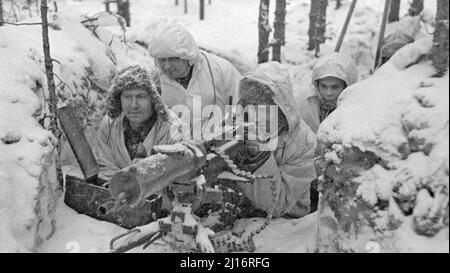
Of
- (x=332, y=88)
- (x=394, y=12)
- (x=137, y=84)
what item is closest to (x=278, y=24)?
(x=394, y=12)

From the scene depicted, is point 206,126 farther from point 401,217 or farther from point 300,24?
point 300,24

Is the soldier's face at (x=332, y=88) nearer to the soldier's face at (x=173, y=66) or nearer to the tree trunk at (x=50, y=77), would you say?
the soldier's face at (x=173, y=66)

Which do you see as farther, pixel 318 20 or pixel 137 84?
pixel 318 20

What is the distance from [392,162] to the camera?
2283mm

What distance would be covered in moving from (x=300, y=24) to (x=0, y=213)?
1896cm

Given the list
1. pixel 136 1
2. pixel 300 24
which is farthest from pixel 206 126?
pixel 136 1

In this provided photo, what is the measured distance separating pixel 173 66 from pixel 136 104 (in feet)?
5.43

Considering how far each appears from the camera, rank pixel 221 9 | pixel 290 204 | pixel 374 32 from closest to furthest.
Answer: pixel 290 204 → pixel 374 32 → pixel 221 9

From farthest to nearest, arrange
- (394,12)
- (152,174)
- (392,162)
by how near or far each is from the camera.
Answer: (394,12), (392,162), (152,174)

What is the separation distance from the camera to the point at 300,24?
66.6ft

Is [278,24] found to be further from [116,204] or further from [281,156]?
[116,204]

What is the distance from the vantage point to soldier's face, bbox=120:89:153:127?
12.1 feet

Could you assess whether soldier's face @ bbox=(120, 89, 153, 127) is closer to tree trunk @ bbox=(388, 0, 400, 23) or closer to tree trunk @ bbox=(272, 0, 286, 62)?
tree trunk @ bbox=(272, 0, 286, 62)

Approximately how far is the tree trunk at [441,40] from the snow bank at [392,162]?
6 centimetres
